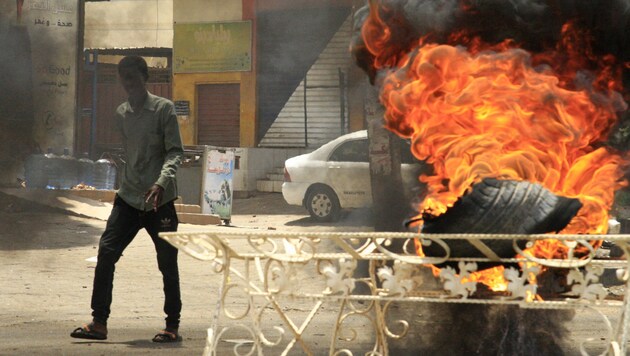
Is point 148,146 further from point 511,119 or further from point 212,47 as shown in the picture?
point 212,47

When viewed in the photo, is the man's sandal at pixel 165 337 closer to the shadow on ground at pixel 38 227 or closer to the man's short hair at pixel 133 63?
the man's short hair at pixel 133 63

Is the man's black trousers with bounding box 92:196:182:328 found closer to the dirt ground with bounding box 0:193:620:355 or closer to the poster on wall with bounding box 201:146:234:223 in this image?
the dirt ground with bounding box 0:193:620:355

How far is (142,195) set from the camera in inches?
263

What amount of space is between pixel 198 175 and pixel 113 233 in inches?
616

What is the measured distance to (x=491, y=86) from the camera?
5.33 meters

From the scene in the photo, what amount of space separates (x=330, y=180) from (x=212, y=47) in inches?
325

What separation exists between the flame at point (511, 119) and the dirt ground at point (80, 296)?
91 cm

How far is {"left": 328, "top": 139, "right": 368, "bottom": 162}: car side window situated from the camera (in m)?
17.6

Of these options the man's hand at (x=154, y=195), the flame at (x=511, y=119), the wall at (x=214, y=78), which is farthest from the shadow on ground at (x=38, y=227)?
the wall at (x=214, y=78)

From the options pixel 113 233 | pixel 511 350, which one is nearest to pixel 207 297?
pixel 113 233

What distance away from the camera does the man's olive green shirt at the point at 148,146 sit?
6723mm

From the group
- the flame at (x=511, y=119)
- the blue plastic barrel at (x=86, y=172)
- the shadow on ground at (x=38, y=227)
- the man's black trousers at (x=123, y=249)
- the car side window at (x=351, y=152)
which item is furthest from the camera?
the blue plastic barrel at (x=86, y=172)

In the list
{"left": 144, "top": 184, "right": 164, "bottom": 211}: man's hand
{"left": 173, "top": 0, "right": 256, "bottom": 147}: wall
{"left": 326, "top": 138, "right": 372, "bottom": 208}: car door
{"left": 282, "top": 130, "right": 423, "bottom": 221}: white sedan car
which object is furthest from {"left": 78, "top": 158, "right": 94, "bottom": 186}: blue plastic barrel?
{"left": 144, "top": 184, "right": 164, "bottom": 211}: man's hand

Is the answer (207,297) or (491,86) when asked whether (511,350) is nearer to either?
(491,86)
